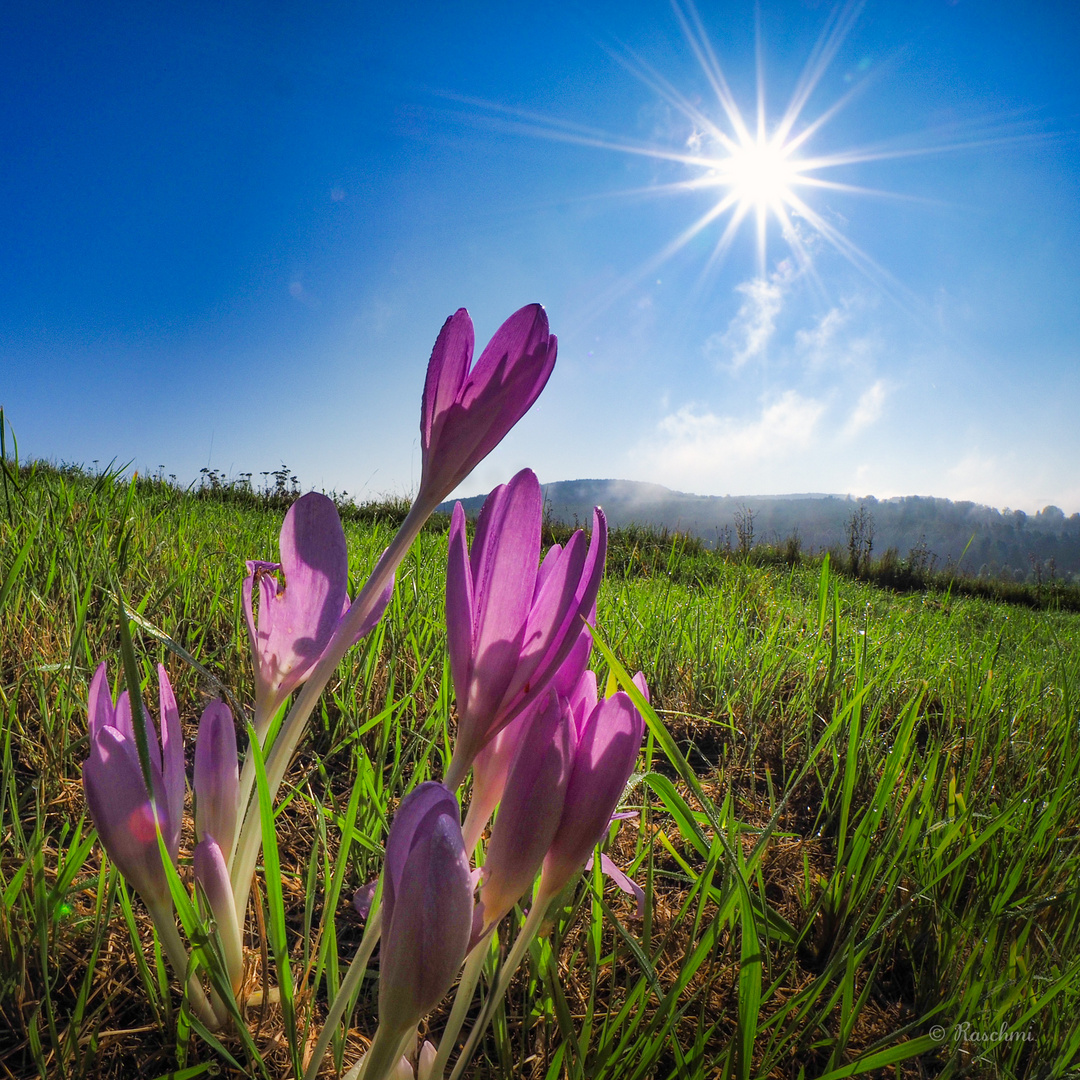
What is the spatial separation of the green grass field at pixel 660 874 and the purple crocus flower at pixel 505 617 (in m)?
0.18

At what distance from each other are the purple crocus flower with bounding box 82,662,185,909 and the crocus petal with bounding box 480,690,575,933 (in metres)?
0.25

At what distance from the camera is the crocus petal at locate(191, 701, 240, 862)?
50 centimetres

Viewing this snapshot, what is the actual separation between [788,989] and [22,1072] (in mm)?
841

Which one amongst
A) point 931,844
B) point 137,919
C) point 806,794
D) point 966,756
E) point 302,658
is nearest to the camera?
point 302,658

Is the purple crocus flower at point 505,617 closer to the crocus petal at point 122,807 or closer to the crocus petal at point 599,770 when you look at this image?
the crocus petal at point 599,770

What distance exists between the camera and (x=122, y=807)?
42 centimetres

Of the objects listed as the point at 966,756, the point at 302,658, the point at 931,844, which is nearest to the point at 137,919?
the point at 302,658

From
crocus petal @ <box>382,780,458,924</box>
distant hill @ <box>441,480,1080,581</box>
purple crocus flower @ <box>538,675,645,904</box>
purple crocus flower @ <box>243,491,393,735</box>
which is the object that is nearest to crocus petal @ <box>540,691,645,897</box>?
purple crocus flower @ <box>538,675,645,904</box>

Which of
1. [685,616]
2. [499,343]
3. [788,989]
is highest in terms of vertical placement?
[499,343]

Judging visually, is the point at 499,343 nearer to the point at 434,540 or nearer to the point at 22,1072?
the point at 22,1072

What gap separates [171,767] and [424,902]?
28 centimetres

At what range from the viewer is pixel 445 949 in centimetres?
32

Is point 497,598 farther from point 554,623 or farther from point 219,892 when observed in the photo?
point 219,892

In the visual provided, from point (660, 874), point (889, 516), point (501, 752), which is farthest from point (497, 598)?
point (889, 516)
